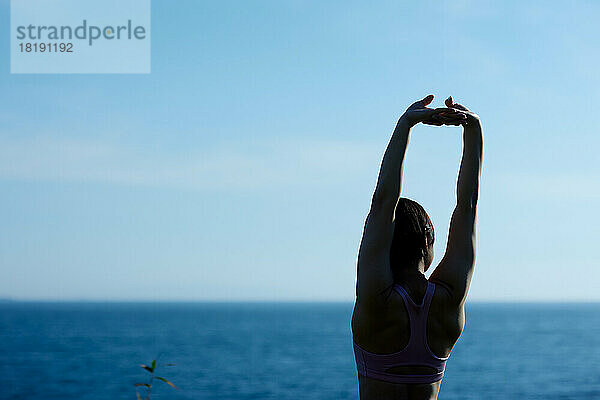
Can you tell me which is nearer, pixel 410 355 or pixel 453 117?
pixel 410 355

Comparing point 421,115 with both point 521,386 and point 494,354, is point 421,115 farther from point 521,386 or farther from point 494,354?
point 494,354

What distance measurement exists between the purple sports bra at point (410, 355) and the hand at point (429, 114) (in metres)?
0.59

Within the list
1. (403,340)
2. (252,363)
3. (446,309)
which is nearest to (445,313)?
(446,309)

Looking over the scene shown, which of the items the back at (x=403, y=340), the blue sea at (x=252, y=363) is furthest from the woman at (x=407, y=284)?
Answer: the blue sea at (x=252, y=363)

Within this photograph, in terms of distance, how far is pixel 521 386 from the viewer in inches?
2184

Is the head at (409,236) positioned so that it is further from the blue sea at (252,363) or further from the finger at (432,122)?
the blue sea at (252,363)

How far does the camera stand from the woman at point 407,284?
109 inches

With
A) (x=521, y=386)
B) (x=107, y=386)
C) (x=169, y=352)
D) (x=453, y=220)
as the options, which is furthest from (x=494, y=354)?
(x=453, y=220)

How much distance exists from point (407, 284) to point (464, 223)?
0.34 m

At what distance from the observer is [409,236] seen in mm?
2867

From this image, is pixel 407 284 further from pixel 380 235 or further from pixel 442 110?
pixel 442 110

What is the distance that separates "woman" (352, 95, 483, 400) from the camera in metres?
2.78

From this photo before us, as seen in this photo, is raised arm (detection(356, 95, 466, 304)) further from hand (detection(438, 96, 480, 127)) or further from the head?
hand (detection(438, 96, 480, 127))

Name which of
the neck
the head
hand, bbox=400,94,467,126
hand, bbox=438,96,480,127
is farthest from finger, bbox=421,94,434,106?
the neck
